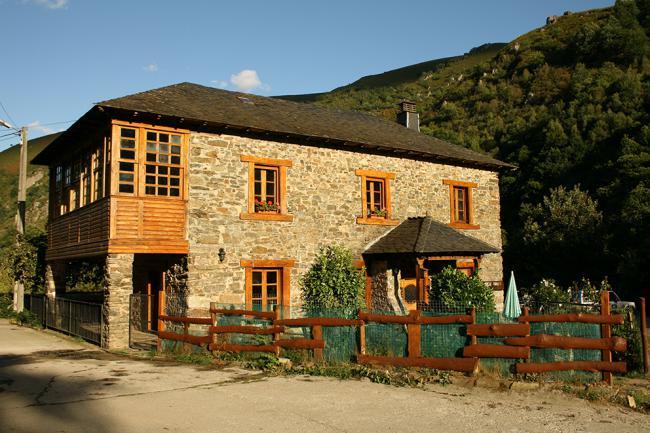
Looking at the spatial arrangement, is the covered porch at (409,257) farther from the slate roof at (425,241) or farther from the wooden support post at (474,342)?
the wooden support post at (474,342)

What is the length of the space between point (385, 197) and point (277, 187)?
402 cm

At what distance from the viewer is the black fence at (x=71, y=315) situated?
13.9 meters

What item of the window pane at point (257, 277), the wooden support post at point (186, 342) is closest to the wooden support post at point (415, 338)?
the wooden support post at point (186, 342)

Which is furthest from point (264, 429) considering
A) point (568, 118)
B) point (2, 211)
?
point (2, 211)

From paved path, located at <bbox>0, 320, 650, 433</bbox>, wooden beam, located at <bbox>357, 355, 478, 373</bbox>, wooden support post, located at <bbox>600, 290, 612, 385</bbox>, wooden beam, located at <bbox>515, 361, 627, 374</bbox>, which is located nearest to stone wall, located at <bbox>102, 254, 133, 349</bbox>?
paved path, located at <bbox>0, 320, 650, 433</bbox>

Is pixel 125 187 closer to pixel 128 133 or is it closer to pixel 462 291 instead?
pixel 128 133

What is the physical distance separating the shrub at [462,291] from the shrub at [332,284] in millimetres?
2462

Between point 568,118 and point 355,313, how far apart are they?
35.8 metres

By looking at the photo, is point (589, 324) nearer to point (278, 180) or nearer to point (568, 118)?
point (278, 180)

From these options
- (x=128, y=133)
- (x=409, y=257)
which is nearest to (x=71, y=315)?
(x=128, y=133)

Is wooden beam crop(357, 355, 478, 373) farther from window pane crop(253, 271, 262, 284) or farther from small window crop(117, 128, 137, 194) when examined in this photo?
small window crop(117, 128, 137, 194)

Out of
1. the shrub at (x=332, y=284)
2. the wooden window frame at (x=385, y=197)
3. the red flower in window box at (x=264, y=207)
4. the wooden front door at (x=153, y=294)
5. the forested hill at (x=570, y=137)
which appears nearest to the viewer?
the red flower in window box at (x=264, y=207)

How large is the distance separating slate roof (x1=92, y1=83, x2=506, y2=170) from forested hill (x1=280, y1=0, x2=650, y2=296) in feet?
33.9

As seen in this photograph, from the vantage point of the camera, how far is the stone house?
43.4ft
